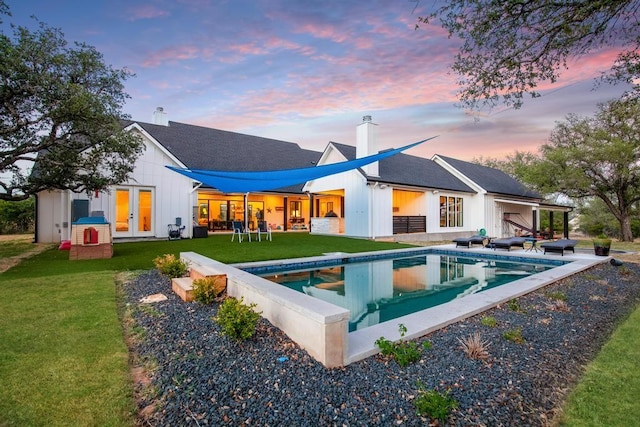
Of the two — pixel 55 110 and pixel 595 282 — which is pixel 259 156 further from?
pixel 595 282

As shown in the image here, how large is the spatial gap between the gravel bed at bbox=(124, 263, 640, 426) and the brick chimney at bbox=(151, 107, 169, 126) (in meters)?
14.7

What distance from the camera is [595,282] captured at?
6363 millimetres

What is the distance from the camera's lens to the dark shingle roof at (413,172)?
15.4 meters

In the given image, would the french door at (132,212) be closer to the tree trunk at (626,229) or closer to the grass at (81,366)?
the grass at (81,366)

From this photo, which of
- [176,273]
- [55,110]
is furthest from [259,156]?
[176,273]

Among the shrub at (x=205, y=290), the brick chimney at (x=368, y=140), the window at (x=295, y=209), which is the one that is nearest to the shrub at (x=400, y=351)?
the shrub at (x=205, y=290)

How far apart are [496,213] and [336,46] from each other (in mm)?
15420

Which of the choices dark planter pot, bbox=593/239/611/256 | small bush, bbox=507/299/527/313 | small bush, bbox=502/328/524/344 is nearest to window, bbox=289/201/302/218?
dark planter pot, bbox=593/239/611/256

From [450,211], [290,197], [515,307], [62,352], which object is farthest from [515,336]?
[290,197]

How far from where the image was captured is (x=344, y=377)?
8.70 ft

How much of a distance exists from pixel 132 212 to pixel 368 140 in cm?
977

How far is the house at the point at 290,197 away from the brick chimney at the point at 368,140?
43mm

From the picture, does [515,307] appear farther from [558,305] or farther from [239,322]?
[239,322]

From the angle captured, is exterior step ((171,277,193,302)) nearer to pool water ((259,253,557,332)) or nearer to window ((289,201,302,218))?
pool water ((259,253,557,332))
